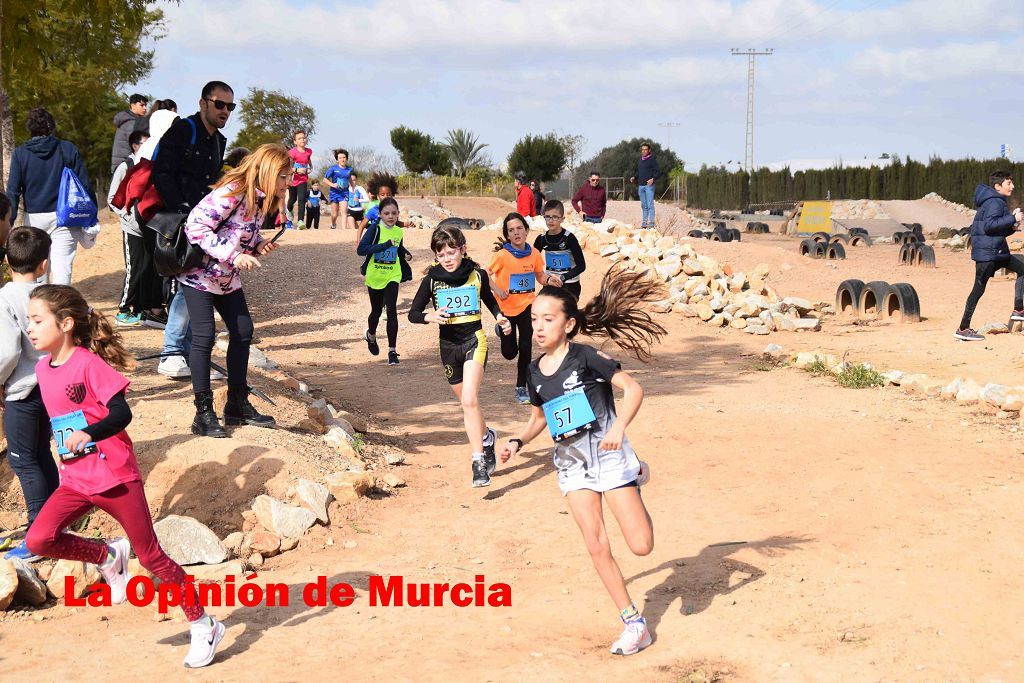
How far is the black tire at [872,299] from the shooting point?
15.9 meters

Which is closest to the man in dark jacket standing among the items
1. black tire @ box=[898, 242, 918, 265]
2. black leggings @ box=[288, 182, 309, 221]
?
black tire @ box=[898, 242, 918, 265]

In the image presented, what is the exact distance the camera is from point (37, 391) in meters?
5.50

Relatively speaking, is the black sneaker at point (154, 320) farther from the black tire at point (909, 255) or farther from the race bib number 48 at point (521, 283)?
the black tire at point (909, 255)

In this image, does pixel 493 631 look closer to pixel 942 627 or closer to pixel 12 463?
pixel 942 627

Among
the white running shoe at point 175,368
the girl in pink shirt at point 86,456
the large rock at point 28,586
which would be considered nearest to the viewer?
the girl in pink shirt at point 86,456

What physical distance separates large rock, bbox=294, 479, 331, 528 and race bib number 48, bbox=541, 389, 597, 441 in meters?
2.24

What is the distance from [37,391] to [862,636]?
429 cm

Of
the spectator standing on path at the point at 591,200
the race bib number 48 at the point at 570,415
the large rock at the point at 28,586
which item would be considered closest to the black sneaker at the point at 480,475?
the race bib number 48 at the point at 570,415

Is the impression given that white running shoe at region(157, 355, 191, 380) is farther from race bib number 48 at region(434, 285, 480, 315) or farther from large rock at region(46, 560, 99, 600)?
large rock at region(46, 560, 99, 600)

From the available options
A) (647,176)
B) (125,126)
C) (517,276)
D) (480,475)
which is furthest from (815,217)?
(480,475)

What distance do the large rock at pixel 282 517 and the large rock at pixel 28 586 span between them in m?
1.32

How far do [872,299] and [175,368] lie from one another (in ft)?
37.7

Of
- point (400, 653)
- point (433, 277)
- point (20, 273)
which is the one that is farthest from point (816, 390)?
point (20, 273)

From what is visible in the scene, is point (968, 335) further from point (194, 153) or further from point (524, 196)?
point (194, 153)
